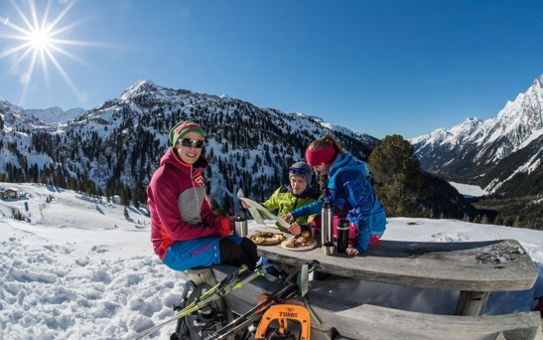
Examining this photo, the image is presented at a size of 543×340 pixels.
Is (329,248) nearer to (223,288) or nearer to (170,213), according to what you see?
(223,288)

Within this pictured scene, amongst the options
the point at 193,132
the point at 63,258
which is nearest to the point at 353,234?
the point at 193,132

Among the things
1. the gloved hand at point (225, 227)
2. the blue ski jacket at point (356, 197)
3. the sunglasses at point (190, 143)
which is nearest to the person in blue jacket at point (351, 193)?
the blue ski jacket at point (356, 197)

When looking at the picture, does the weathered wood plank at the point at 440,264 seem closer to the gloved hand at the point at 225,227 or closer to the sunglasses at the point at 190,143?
the gloved hand at the point at 225,227

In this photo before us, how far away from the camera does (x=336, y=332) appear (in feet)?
11.5

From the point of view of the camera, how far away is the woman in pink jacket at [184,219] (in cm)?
438

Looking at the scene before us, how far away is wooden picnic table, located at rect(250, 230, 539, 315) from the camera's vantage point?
3482mm

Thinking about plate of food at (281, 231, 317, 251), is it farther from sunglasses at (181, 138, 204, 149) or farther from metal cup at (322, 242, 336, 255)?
sunglasses at (181, 138, 204, 149)

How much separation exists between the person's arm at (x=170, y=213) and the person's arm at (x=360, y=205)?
8.08ft

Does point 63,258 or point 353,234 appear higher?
point 353,234

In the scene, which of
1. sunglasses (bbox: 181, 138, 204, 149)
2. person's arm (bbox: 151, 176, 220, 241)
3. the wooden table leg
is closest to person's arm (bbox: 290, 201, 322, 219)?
person's arm (bbox: 151, 176, 220, 241)

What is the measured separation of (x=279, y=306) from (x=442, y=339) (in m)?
1.75

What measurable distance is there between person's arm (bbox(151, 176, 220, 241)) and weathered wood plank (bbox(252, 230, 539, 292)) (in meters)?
1.52

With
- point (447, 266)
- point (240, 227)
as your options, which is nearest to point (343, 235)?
point (447, 266)

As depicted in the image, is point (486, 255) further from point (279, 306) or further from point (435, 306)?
point (279, 306)
